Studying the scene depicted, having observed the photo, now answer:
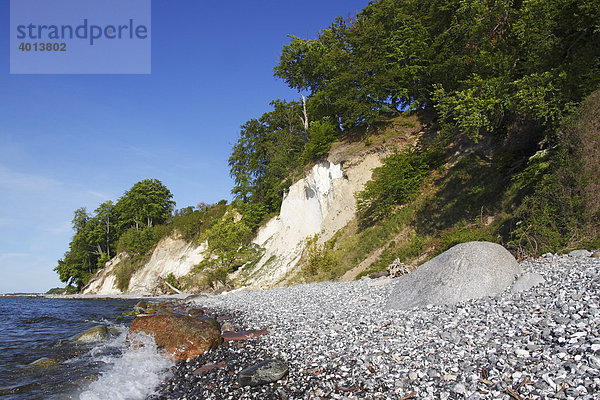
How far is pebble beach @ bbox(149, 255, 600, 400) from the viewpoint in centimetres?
405

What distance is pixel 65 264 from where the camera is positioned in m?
63.5

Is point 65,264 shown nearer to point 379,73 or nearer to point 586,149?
point 379,73

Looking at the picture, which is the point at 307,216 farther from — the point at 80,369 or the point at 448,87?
the point at 80,369

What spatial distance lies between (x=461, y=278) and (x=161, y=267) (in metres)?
43.7

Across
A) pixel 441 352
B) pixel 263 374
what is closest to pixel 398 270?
pixel 441 352

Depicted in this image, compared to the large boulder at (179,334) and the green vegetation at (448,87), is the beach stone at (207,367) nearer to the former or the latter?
the large boulder at (179,334)

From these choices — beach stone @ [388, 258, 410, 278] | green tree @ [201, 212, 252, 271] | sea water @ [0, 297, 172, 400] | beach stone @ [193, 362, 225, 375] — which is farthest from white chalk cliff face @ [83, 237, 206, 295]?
beach stone @ [193, 362, 225, 375]

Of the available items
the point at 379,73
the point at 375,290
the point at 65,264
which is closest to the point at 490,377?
the point at 375,290

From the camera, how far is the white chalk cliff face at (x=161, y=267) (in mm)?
40594

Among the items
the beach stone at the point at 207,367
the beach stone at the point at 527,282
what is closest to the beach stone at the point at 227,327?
the beach stone at the point at 207,367

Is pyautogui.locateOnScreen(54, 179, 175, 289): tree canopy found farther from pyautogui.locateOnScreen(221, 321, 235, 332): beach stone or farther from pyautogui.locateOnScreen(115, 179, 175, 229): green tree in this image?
pyautogui.locateOnScreen(221, 321, 235, 332): beach stone

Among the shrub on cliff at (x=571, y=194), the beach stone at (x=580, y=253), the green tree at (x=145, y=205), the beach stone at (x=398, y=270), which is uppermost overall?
the green tree at (x=145, y=205)

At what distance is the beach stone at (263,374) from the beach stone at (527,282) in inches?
208

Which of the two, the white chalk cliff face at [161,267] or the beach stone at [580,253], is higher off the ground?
the beach stone at [580,253]
